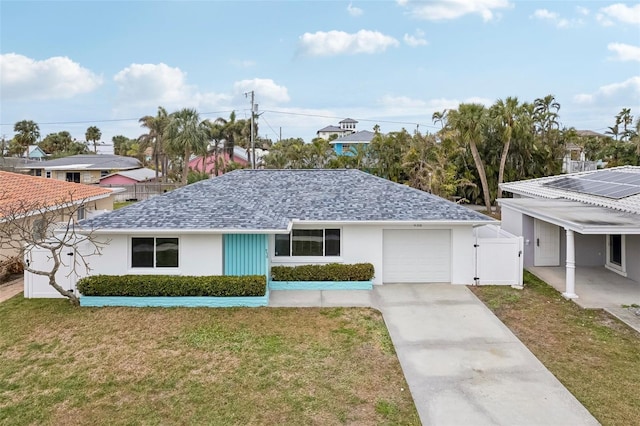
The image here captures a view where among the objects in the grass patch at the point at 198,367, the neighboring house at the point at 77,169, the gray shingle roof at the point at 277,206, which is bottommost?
the grass patch at the point at 198,367

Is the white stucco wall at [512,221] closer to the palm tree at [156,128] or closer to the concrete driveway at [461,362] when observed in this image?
the concrete driveway at [461,362]

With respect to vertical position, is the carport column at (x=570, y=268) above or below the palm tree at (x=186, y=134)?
below

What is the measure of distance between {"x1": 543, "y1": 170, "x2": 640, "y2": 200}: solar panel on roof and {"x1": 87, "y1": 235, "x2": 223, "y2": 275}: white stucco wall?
15.0m

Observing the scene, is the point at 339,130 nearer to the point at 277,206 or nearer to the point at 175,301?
the point at 277,206

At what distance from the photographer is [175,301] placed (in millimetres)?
12859

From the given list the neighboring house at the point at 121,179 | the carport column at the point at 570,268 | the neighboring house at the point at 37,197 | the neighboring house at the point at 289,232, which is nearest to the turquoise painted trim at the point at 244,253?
the neighboring house at the point at 289,232

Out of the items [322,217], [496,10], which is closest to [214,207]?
[322,217]

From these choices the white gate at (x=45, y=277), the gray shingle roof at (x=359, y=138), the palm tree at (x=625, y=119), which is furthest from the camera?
the palm tree at (x=625, y=119)

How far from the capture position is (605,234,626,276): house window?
50.7ft

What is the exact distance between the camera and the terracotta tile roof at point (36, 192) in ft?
54.1

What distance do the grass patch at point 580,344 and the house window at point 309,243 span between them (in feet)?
16.6

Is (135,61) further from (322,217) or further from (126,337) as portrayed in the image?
(126,337)

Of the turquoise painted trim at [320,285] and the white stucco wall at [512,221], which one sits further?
the white stucco wall at [512,221]

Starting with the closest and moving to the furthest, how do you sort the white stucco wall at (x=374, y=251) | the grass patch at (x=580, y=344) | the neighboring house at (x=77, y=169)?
1. the grass patch at (x=580, y=344)
2. the white stucco wall at (x=374, y=251)
3. the neighboring house at (x=77, y=169)
